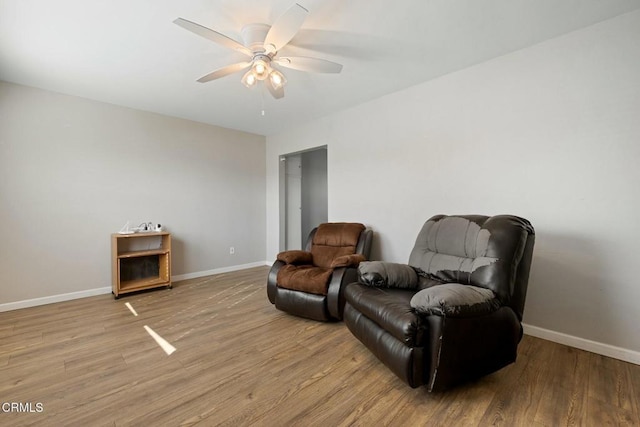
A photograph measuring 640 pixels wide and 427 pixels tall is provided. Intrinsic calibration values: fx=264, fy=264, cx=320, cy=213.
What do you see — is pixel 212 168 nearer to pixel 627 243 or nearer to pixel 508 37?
pixel 508 37

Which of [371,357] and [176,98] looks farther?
[176,98]

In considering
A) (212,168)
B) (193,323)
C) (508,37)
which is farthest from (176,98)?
(508,37)

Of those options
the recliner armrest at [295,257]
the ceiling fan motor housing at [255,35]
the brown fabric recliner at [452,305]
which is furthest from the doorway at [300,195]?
the brown fabric recliner at [452,305]

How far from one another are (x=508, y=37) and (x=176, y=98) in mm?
3498

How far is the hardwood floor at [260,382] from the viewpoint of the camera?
139 centimetres

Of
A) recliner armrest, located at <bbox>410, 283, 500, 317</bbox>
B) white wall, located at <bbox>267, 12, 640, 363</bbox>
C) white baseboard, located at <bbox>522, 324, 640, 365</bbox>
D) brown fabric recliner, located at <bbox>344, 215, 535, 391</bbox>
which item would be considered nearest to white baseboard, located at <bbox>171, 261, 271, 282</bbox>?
white wall, located at <bbox>267, 12, 640, 363</bbox>

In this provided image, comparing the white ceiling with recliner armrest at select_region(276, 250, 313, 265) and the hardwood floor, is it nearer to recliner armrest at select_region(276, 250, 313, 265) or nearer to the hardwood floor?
recliner armrest at select_region(276, 250, 313, 265)

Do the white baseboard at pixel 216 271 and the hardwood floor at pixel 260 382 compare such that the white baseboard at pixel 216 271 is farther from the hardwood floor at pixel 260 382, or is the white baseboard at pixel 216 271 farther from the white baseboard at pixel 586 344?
the white baseboard at pixel 586 344

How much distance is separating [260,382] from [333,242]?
1.79 m

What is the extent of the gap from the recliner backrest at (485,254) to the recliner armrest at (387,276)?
0.60 feet

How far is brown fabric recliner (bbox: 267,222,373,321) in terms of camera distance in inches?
96.3

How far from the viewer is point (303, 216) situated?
551 cm

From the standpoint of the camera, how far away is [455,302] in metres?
1.45

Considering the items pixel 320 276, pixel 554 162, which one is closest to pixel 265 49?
pixel 320 276
